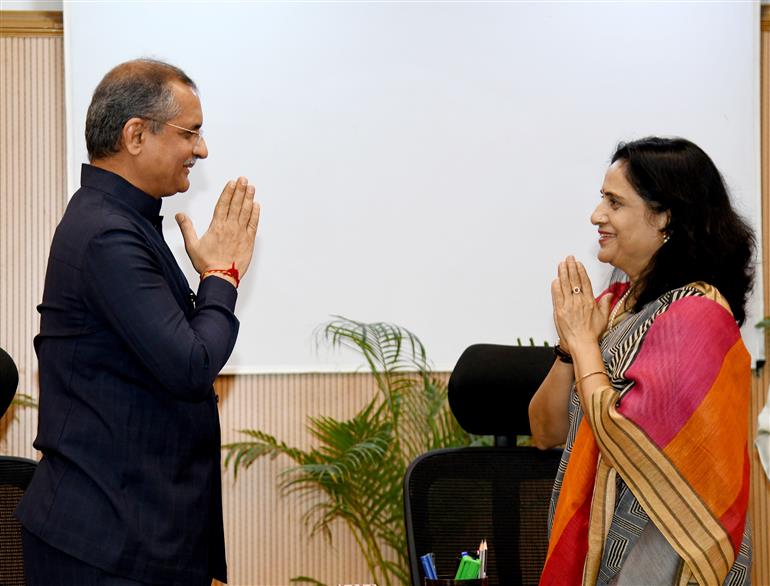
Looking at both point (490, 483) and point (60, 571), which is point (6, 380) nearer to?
point (60, 571)

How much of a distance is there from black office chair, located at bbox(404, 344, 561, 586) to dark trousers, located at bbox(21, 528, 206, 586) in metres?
0.83

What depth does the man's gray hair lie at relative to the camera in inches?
64.5

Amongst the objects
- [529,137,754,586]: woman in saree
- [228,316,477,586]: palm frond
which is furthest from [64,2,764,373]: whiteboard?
[529,137,754,586]: woman in saree

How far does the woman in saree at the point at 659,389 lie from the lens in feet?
5.44

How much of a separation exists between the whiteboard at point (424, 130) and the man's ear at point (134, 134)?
1716 mm

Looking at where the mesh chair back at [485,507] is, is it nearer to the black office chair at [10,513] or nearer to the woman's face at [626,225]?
the woman's face at [626,225]

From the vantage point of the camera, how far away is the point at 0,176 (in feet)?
11.1

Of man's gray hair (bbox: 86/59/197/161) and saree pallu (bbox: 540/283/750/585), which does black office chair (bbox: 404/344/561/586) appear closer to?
saree pallu (bbox: 540/283/750/585)

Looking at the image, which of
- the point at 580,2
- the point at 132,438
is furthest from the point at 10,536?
the point at 580,2

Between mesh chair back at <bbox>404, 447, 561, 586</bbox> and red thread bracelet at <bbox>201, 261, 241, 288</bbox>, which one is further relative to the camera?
mesh chair back at <bbox>404, 447, 561, 586</bbox>

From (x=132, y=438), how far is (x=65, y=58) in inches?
84.3

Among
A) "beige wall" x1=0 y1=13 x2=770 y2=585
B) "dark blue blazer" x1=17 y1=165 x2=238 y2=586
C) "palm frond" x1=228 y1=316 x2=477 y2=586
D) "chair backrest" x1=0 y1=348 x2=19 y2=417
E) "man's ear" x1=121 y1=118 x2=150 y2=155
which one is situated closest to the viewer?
Result: "dark blue blazer" x1=17 y1=165 x2=238 y2=586

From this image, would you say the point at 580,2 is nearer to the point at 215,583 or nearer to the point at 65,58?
the point at 65,58

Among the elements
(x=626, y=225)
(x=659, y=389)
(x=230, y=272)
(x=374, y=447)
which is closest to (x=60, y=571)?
(x=230, y=272)
